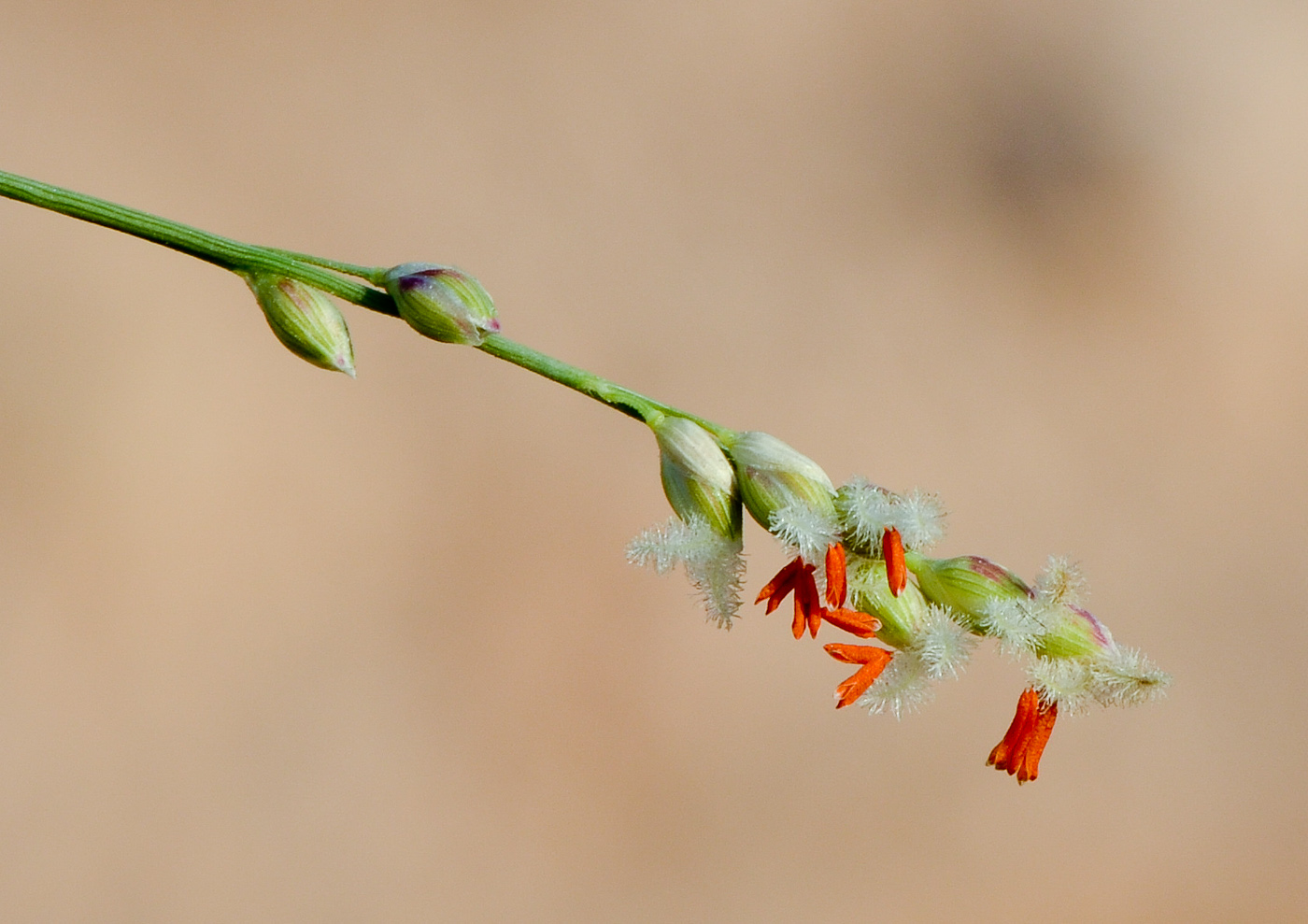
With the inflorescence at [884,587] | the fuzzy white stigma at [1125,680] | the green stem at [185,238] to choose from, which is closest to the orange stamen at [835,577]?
the inflorescence at [884,587]

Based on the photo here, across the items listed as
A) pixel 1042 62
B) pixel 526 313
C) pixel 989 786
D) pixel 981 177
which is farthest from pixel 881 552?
pixel 1042 62

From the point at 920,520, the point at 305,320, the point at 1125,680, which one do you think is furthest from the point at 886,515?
the point at 305,320

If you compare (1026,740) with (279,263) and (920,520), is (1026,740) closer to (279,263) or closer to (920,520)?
(920,520)

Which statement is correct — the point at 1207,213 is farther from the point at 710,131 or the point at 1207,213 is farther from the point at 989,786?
the point at 989,786

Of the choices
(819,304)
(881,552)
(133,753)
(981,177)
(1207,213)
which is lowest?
(133,753)

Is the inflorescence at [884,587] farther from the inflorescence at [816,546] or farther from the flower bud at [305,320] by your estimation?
the flower bud at [305,320]

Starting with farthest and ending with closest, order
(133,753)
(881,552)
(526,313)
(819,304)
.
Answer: (819,304) < (526,313) < (133,753) < (881,552)

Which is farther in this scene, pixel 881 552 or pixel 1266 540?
pixel 1266 540
